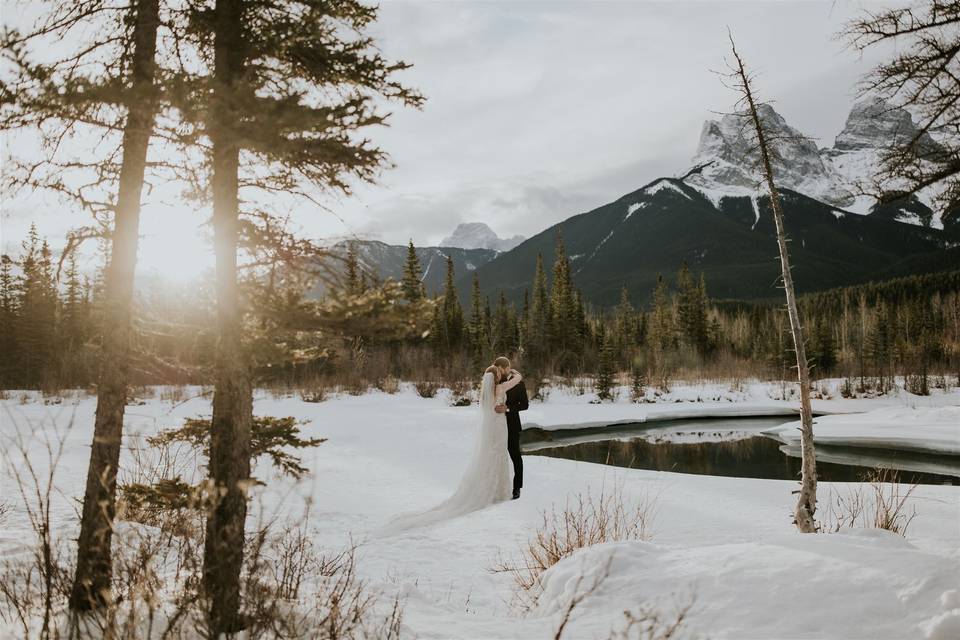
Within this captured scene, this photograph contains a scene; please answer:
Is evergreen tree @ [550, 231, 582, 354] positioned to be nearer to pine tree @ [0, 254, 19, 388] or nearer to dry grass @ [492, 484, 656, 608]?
pine tree @ [0, 254, 19, 388]

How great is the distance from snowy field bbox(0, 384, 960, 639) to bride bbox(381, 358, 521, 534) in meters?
0.39

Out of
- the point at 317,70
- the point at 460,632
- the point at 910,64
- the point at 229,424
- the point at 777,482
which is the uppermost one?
the point at 910,64

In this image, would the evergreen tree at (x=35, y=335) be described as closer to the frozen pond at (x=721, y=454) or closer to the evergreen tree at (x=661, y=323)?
the frozen pond at (x=721, y=454)

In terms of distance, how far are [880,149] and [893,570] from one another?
6850mm

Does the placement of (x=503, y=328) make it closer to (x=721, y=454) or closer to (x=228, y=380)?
(x=721, y=454)

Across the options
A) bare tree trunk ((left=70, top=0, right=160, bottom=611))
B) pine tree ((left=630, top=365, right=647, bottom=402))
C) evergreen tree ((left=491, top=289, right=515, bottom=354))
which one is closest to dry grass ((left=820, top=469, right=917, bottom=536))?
bare tree trunk ((left=70, top=0, right=160, bottom=611))

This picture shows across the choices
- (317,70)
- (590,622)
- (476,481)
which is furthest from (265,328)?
(476,481)

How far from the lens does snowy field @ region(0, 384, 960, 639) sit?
9.53ft

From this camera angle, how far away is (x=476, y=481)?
7.89 m

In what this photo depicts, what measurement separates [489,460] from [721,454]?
10035mm

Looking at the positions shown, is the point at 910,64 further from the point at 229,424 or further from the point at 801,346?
the point at 229,424

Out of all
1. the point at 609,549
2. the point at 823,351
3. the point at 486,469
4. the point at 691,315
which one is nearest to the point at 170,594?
the point at 609,549

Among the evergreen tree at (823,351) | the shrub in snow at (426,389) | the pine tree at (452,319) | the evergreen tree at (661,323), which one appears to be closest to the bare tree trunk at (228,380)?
the shrub in snow at (426,389)

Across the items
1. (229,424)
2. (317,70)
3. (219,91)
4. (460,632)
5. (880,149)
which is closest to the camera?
(219,91)
